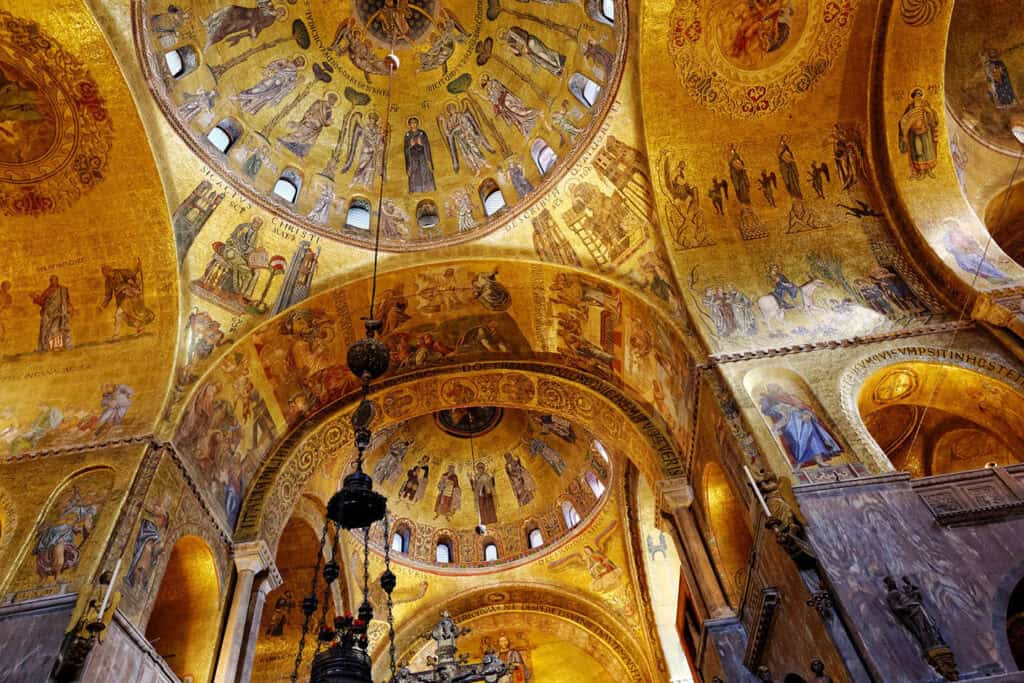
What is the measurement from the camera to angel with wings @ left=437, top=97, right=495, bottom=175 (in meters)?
15.0

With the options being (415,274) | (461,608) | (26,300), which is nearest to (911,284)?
(415,274)

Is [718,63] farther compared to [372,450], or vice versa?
[372,450]

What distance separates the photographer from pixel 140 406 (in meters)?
10.9

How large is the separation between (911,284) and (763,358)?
2713 millimetres

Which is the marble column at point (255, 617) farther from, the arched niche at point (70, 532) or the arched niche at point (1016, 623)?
the arched niche at point (1016, 623)

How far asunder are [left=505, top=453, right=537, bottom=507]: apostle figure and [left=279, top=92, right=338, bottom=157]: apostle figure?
9976mm

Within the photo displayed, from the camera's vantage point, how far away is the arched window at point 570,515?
61.4ft

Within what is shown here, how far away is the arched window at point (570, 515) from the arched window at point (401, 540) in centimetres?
423

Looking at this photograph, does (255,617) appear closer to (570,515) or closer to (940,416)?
(570,515)

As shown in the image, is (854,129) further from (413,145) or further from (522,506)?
(522,506)

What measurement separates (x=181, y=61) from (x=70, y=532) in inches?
321

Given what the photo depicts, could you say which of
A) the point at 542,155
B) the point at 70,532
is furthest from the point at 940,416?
the point at 70,532

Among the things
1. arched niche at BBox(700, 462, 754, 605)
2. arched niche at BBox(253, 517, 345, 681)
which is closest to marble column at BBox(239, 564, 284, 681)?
arched niche at BBox(253, 517, 345, 681)

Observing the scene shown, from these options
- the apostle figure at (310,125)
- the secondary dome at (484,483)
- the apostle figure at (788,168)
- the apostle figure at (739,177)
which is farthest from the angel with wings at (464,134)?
the secondary dome at (484,483)
